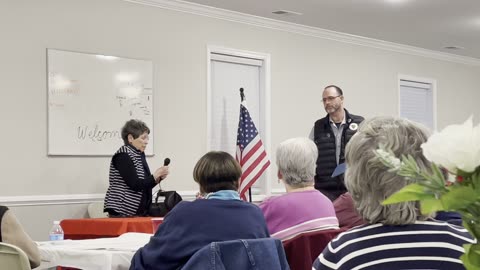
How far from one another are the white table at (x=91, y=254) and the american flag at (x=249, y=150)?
11.4 feet

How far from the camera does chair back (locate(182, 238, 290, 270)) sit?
2.46 meters

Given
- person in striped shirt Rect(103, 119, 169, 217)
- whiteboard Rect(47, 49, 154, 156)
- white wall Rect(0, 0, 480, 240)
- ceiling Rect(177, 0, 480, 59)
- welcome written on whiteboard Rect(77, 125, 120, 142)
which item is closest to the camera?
person in striped shirt Rect(103, 119, 169, 217)

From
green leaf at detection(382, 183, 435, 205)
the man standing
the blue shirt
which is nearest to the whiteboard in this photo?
the man standing

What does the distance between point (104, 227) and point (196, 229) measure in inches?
102

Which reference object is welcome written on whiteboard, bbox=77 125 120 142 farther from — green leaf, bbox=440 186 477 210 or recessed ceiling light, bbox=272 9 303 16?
green leaf, bbox=440 186 477 210

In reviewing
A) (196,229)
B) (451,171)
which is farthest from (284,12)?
(451,171)

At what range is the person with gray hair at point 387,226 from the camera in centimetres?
167

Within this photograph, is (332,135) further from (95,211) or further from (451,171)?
(451,171)

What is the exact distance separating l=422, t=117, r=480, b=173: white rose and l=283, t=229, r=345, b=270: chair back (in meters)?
2.02

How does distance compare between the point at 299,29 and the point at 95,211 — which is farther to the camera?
the point at 299,29

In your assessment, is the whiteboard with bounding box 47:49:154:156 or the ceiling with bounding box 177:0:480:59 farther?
the ceiling with bounding box 177:0:480:59

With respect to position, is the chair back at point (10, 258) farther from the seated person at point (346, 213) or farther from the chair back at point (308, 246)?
the seated person at point (346, 213)

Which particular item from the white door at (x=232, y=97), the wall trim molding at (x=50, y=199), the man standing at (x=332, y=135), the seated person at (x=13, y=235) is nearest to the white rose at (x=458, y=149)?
the seated person at (x=13, y=235)

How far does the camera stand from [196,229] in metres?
2.65
